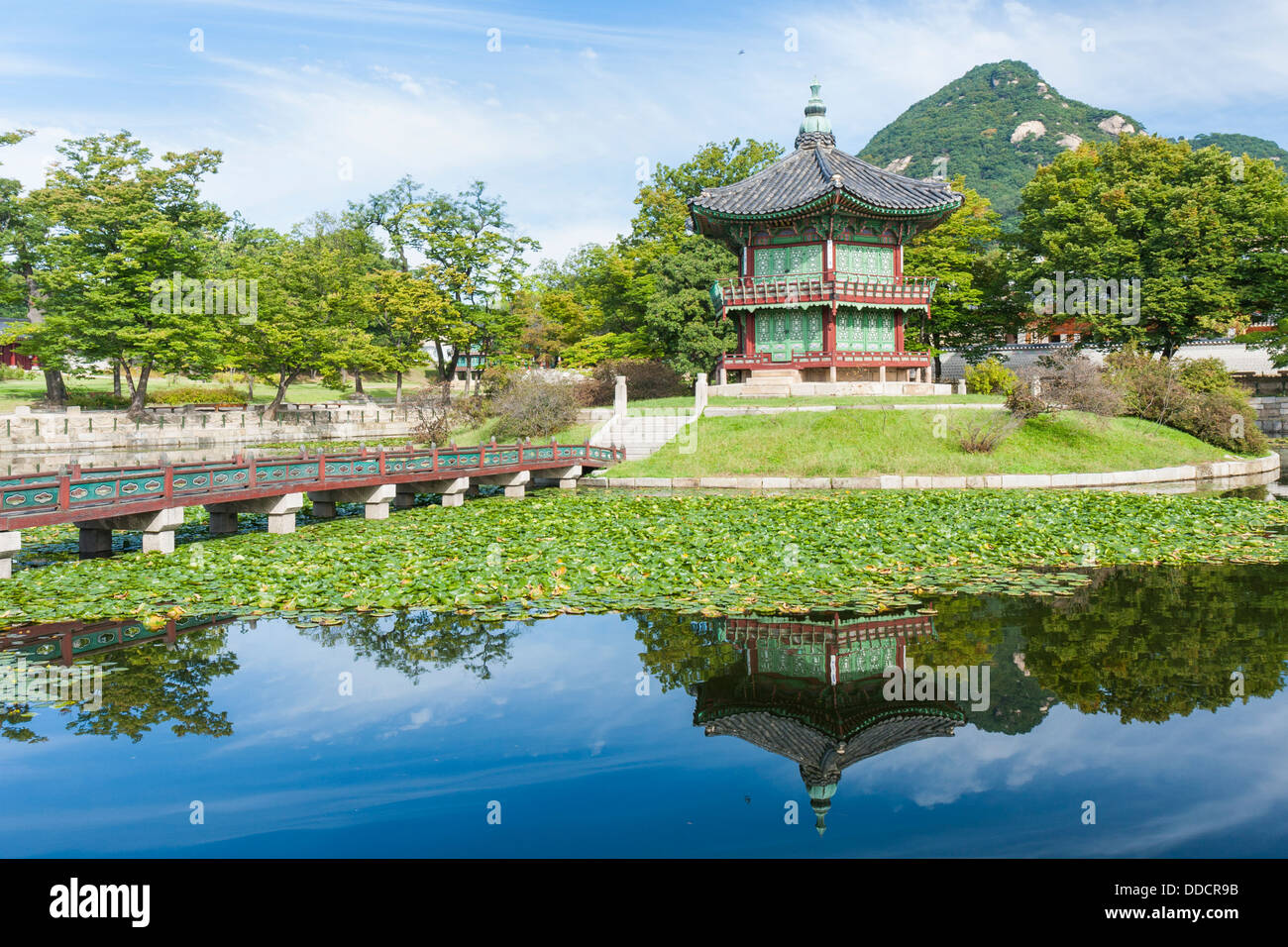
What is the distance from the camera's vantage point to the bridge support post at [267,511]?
18734mm

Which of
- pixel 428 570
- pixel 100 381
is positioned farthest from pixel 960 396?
pixel 100 381

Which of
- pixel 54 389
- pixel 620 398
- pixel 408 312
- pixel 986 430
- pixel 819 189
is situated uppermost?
pixel 819 189

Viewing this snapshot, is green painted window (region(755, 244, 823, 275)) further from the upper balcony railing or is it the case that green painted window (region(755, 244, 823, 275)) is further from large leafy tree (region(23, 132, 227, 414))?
large leafy tree (region(23, 132, 227, 414))

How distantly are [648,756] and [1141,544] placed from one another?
13.5m

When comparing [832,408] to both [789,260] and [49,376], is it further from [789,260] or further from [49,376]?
[49,376]

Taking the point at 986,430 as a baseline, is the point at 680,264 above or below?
above

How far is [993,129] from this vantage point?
13575cm

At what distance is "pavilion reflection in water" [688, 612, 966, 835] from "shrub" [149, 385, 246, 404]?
49.9 metres

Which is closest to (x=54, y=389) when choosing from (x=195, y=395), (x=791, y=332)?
(x=195, y=395)

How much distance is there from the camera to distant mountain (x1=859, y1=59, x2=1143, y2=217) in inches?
4993

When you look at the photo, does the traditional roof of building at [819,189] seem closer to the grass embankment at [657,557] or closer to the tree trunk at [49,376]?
the grass embankment at [657,557]

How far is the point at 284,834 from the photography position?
6270 millimetres

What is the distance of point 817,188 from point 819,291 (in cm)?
464
